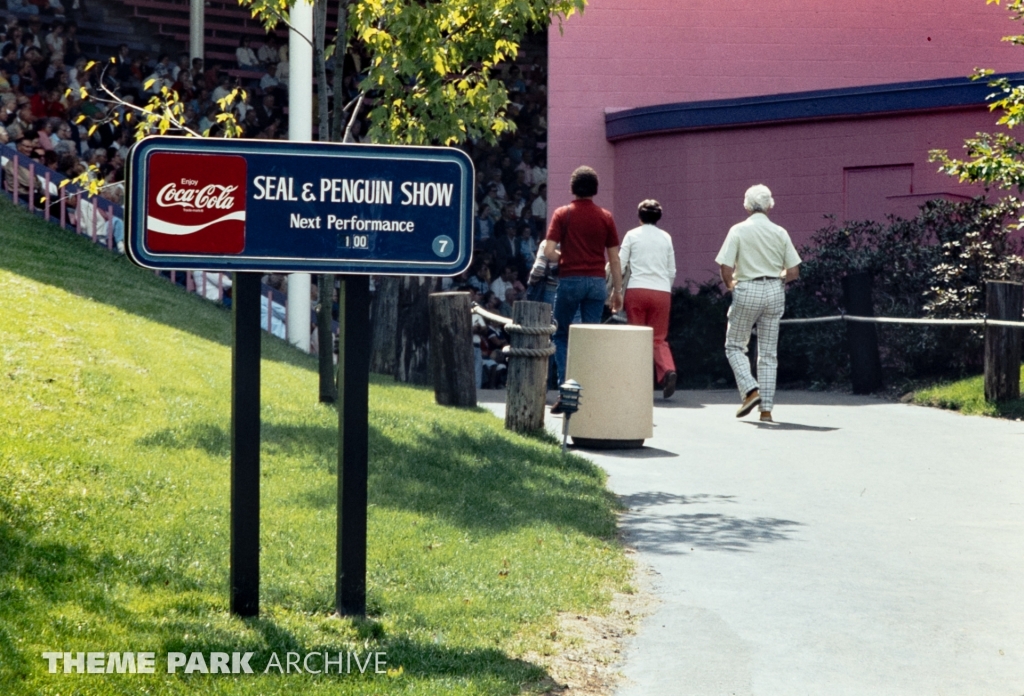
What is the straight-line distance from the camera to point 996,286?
1270cm

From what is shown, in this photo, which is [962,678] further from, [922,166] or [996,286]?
[922,166]

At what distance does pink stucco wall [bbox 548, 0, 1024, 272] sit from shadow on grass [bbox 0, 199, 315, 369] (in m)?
6.36

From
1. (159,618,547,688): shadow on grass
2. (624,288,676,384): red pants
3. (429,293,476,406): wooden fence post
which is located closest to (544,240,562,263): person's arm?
(429,293,476,406): wooden fence post

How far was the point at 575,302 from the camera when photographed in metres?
12.0

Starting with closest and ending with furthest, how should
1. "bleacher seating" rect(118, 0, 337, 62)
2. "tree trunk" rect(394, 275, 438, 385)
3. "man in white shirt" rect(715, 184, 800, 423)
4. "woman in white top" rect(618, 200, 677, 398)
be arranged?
"man in white shirt" rect(715, 184, 800, 423) < "woman in white top" rect(618, 200, 677, 398) < "tree trunk" rect(394, 275, 438, 385) < "bleacher seating" rect(118, 0, 337, 62)

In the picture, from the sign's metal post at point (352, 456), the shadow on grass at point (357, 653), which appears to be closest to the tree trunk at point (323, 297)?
the sign's metal post at point (352, 456)

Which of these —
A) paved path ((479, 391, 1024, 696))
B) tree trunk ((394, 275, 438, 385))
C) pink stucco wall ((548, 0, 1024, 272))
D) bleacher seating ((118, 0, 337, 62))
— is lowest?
paved path ((479, 391, 1024, 696))

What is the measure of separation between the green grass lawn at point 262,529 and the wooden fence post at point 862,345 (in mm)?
5515

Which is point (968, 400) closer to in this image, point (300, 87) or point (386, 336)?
point (386, 336)

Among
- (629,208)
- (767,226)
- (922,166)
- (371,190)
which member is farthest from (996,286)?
(371,190)

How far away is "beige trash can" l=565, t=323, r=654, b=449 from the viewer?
415 inches

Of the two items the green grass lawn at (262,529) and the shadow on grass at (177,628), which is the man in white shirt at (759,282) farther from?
the shadow on grass at (177,628)

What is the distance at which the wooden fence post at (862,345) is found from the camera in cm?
1489

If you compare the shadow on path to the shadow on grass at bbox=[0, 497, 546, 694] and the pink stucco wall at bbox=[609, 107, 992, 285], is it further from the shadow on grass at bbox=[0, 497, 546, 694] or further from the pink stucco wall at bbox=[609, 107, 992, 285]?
the pink stucco wall at bbox=[609, 107, 992, 285]
